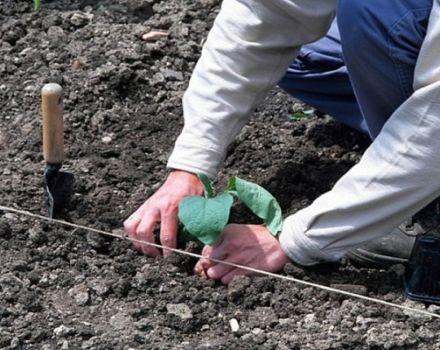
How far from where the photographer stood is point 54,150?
230 cm

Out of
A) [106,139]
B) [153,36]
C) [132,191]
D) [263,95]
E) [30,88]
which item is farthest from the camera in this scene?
[153,36]

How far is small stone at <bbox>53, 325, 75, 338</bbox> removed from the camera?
2045mm

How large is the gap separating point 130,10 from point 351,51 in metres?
1.13

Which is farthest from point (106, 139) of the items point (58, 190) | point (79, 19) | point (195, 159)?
point (79, 19)

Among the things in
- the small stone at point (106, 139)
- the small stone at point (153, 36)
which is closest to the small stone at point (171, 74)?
the small stone at point (153, 36)

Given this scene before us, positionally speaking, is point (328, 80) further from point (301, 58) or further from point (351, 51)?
point (351, 51)

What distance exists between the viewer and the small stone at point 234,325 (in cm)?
209

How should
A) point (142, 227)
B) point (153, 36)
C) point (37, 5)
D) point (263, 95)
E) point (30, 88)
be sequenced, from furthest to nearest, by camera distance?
point (37, 5) < point (153, 36) < point (30, 88) < point (263, 95) < point (142, 227)

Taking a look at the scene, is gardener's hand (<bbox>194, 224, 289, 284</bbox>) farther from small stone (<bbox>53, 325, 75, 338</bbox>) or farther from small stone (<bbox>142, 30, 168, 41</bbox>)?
small stone (<bbox>142, 30, 168, 41</bbox>)

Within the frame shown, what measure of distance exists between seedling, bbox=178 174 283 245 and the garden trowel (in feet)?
0.95

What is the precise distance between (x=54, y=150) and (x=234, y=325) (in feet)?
1.62

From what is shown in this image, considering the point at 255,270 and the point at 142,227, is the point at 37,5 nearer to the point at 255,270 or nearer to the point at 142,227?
the point at 142,227

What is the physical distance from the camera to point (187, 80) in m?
2.90

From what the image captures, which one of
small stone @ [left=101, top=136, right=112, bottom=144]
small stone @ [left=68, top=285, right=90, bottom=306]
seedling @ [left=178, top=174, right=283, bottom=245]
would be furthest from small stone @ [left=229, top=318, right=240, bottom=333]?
small stone @ [left=101, top=136, right=112, bottom=144]
